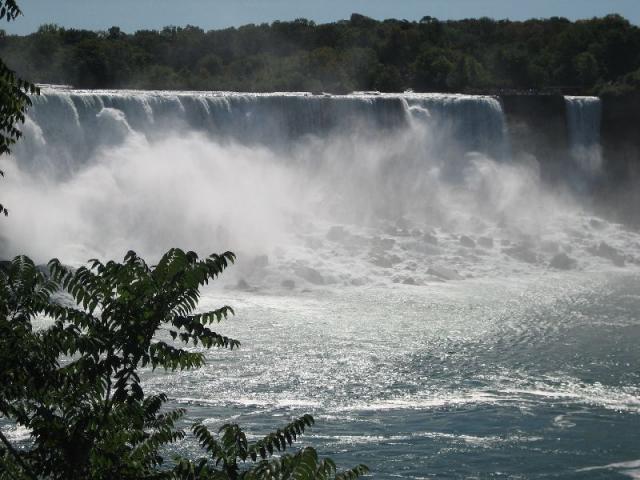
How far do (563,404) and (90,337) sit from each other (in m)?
9.39

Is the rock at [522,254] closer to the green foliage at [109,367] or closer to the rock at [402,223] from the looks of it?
the rock at [402,223]

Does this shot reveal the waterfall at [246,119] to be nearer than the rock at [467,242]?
Yes

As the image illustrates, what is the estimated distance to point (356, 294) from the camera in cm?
2094

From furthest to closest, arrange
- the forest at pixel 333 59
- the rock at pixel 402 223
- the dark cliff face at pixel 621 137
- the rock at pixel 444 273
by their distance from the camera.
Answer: the forest at pixel 333 59 < the dark cliff face at pixel 621 137 < the rock at pixel 402 223 < the rock at pixel 444 273

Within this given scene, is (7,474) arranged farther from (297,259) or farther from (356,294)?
(297,259)

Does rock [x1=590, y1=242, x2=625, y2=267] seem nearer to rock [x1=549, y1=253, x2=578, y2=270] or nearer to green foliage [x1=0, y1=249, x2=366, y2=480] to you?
rock [x1=549, y1=253, x2=578, y2=270]

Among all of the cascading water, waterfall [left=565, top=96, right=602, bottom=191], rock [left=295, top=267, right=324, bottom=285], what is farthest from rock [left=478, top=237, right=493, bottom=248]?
waterfall [left=565, top=96, right=602, bottom=191]

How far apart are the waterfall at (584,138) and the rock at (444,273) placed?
1174 centimetres

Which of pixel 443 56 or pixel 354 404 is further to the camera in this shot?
pixel 443 56

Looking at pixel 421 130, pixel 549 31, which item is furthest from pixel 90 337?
pixel 549 31

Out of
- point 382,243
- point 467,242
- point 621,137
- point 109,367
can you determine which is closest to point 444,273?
point 382,243

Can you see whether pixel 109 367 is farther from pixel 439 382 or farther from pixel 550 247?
pixel 550 247

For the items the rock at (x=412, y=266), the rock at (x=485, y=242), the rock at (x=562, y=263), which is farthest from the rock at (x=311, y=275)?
the rock at (x=562, y=263)

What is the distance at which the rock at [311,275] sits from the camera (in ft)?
71.7
